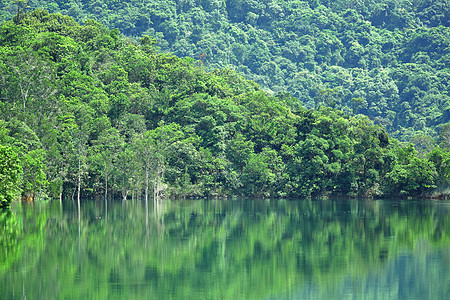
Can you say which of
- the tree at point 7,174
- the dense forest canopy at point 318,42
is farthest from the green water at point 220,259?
the dense forest canopy at point 318,42

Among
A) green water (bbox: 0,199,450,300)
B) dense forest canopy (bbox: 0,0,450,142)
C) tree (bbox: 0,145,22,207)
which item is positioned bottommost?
green water (bbox: 0,199,450,300)

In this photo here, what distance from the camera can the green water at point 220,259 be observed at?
15672 millimetres

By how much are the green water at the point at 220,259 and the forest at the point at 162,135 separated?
24223 mm

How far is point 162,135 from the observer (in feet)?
207

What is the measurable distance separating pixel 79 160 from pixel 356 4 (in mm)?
124944

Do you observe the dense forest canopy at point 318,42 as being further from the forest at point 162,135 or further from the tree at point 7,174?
the tree at point 7,174

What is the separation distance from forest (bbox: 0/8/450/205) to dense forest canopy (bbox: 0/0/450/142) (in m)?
42.5

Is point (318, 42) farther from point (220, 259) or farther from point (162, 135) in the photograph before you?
point (220, 259)

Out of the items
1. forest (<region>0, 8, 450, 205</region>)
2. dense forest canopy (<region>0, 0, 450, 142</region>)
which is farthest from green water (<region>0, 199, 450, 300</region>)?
dense forest canopy (<region>0, 0, 450, 142</region>)

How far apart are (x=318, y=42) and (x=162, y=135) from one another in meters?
97.9

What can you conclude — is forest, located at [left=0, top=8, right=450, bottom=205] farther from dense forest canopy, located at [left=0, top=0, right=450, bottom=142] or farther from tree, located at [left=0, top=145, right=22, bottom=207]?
dense forest canopy, located at [left=0, top=0, right=450, bottom=142]

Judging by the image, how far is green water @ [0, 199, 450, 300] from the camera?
15672 millimetres

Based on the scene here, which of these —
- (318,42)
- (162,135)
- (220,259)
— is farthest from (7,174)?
(318,42)

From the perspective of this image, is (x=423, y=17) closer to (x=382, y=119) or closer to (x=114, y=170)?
(x=382, y=119)
